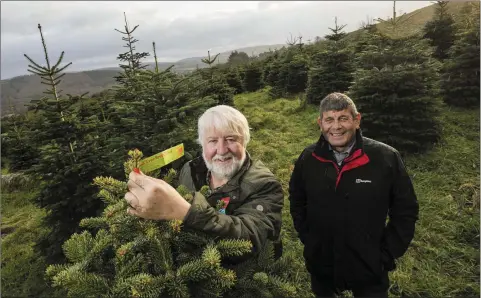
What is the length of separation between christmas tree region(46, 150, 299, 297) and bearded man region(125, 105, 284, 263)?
0.31 ft

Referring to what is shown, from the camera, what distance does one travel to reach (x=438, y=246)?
5.23 m

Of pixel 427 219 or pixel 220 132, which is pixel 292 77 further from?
pixel 220 132

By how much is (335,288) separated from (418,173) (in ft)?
19.2

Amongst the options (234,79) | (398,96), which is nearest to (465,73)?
(398,96)

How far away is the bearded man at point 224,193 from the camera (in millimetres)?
1445

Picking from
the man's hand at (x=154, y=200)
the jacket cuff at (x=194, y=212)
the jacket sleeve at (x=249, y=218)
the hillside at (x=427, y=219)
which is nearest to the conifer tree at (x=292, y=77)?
the hillside at (x=427, y=219)

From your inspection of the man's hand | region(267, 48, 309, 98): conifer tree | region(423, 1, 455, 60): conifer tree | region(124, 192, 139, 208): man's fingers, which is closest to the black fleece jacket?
the man's hand

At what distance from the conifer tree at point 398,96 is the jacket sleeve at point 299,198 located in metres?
6.05

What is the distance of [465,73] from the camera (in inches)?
432

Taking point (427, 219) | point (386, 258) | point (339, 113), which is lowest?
point (427, 219)

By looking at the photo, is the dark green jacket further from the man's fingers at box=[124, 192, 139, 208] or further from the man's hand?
the man's fingers at box=[124, 192, 139, 208]

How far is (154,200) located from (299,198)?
2299 millimetres

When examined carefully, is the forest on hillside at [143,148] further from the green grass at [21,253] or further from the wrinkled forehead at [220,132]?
the wrinkled forehead at [220,132]

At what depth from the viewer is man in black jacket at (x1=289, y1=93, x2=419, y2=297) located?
2.88 meters
